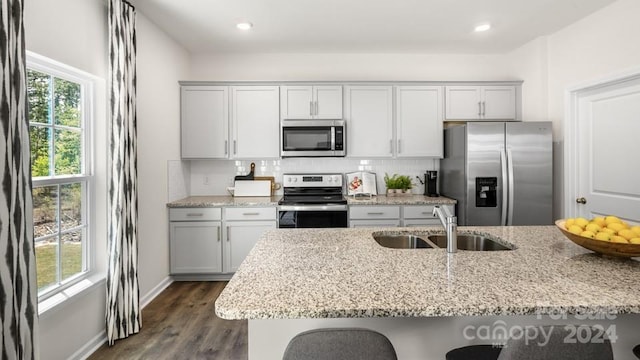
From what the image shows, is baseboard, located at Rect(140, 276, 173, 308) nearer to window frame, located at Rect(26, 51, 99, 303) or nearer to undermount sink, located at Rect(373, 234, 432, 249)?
window frame, located at Rect(26, 51, 99, 303)

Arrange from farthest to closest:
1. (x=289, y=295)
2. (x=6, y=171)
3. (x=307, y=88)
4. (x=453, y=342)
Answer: (x=307, y=88), (x=6, y=171), (x=453, y=342), (x=289, y=295)

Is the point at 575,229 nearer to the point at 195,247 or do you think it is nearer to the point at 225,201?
the point at 225,201

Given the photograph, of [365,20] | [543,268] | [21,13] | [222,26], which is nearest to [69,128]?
[21,13]

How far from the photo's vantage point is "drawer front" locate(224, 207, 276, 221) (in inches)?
142

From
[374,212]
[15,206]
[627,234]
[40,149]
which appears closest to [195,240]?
[40,149]

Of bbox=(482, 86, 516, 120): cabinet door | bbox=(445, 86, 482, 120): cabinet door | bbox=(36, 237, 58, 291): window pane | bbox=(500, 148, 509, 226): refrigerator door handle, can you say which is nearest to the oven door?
bbox=(500, 148, 509, 226): refrigerator door handle

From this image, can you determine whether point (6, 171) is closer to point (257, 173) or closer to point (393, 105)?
point (257, 173)

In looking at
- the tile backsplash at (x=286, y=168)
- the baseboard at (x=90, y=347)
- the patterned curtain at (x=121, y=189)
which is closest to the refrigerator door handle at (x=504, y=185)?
the tile backsplash at (x=286, y=168)

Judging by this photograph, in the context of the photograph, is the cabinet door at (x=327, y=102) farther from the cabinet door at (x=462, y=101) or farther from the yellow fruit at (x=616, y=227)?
the yellow fruit at (x=616, y=227)

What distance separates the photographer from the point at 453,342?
131 cm

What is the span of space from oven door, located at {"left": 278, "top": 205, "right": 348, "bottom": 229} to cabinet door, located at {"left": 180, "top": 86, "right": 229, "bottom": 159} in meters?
1.03

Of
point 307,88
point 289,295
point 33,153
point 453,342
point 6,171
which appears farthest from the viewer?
point 307,88

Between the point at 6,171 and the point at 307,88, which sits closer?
the point at 6,171

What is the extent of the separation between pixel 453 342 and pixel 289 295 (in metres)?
0.69
